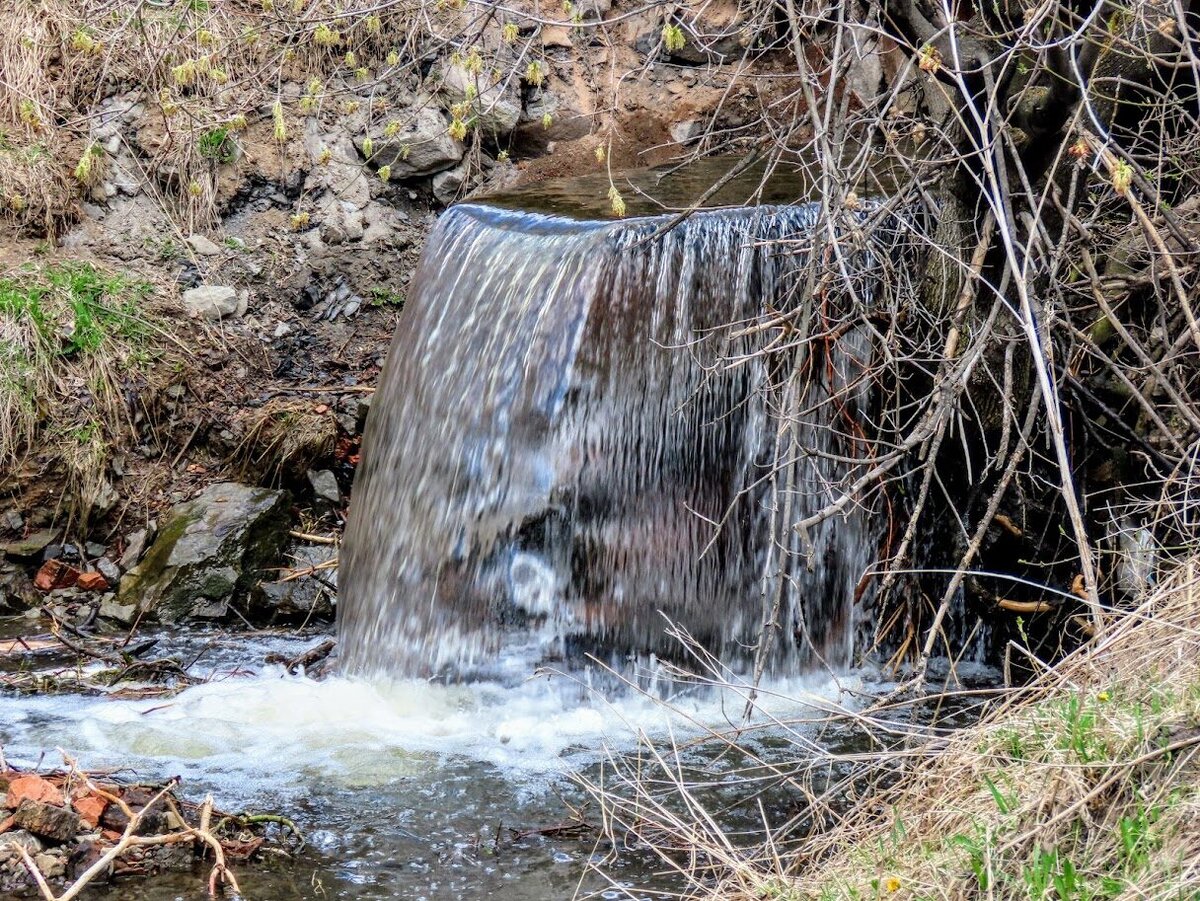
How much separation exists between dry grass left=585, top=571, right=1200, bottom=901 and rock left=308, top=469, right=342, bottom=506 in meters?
3.49

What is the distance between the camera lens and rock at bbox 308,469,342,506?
6176mm

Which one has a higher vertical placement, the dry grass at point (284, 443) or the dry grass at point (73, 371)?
the dry grass at point (73, 371)

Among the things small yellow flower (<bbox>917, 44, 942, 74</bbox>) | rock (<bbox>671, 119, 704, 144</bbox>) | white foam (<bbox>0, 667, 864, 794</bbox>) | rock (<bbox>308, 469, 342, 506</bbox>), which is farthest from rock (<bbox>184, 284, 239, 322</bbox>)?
small yellow flower (<bbox>917, 44, 942, 74</bbox>)

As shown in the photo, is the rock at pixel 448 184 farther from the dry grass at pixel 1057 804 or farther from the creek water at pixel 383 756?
the dry grass at pixel 1057 804

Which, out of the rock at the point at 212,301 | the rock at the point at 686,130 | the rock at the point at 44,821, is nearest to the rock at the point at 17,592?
the rock at the point at 212,301

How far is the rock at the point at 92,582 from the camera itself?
576cm

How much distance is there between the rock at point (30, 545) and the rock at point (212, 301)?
1320 mm

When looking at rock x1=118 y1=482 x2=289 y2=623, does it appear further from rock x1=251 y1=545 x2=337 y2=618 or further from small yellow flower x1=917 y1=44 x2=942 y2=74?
small yellow flower x1=917 y1=44 x2=942 y2=74

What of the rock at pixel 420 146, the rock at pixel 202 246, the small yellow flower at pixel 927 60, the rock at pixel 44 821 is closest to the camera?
the small yellow flower at pixel 927 60

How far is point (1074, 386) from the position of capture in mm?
4246

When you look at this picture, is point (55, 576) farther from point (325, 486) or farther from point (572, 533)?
point (572, 533)

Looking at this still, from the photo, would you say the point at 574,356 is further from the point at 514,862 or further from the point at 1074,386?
the point at 514,862

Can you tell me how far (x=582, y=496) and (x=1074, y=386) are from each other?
1.66 metres

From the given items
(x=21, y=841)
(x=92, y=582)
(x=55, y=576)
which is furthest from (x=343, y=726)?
(x=55, y=576)
